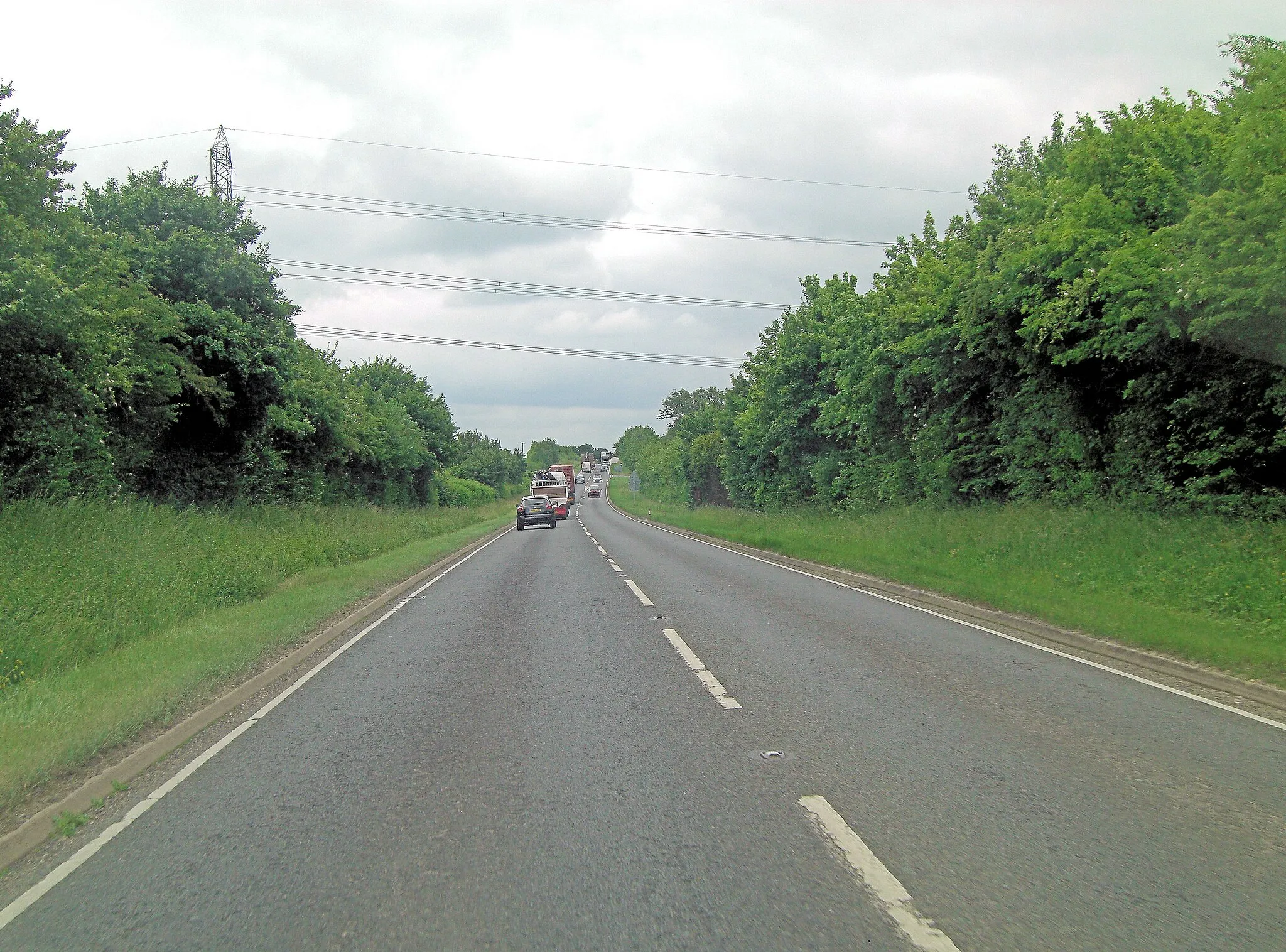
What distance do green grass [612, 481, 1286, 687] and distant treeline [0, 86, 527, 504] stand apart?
1534 centimetres

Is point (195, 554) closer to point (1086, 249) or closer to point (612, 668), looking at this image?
point (612, 668)

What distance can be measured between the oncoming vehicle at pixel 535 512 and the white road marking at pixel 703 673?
36072 mm

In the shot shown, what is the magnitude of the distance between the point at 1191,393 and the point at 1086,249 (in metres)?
3.27

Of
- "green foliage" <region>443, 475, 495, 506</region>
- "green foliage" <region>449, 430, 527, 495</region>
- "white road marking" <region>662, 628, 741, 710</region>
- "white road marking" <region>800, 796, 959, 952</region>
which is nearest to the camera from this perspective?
"white road marking" <region>800, 796, 959, 952</region>

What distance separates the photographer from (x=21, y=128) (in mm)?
14812

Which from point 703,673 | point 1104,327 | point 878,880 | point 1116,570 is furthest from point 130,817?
point 1104,327

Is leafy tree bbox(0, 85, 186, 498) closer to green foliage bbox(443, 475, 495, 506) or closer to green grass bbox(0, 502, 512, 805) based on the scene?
green grass bbox(0, 502, 512, 805)

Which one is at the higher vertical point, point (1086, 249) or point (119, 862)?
point (1086, 249)

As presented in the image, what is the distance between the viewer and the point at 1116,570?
1313 cm

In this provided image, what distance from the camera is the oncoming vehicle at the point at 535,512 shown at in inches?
1825

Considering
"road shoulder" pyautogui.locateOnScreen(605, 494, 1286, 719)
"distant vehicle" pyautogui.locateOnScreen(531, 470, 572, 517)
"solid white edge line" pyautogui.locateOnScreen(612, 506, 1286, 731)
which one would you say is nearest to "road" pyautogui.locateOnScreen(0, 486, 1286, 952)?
"solid white edge line" pyautogui.locateOnScreen(612, 506, 1286, 731)

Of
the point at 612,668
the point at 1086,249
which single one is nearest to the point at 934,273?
the point at 1086,249

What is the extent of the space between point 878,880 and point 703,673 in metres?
4.43

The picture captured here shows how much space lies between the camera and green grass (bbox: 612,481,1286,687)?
9.33m
